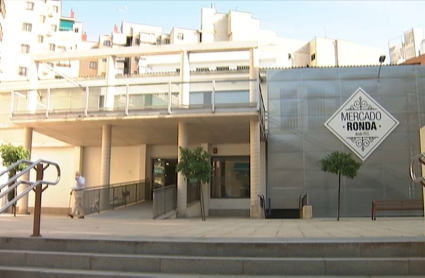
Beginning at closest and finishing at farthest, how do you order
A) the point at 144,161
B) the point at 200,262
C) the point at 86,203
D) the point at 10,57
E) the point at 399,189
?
the point at 200,262, the point at 86,203, the point at 399,189, the point at 144,161, the point at 10,57

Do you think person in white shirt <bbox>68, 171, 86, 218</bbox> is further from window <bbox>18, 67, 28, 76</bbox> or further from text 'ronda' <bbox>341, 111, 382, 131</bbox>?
window <bbox>18, 67, 28, 76</bbox>

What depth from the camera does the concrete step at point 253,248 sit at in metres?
5.27

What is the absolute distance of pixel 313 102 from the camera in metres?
21.0

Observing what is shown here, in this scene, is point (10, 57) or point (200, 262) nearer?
point (200, 262)

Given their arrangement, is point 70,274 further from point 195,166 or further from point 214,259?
point 195,166

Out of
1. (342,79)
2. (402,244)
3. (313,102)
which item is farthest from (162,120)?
(402,244)

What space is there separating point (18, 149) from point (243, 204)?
1103 centimetres

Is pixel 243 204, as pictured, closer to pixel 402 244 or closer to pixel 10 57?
pixel 402 244

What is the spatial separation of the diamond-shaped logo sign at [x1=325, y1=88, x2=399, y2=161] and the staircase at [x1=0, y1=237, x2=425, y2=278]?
15.9 metres

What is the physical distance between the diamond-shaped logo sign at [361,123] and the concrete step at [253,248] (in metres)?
15.7

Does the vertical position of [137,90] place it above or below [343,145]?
above

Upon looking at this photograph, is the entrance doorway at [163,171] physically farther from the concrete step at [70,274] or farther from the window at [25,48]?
the window at [25,48]

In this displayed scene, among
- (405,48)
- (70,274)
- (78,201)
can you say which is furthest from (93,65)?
(70,274)

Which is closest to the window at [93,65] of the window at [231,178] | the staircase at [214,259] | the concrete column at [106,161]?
the window at [231,178]
